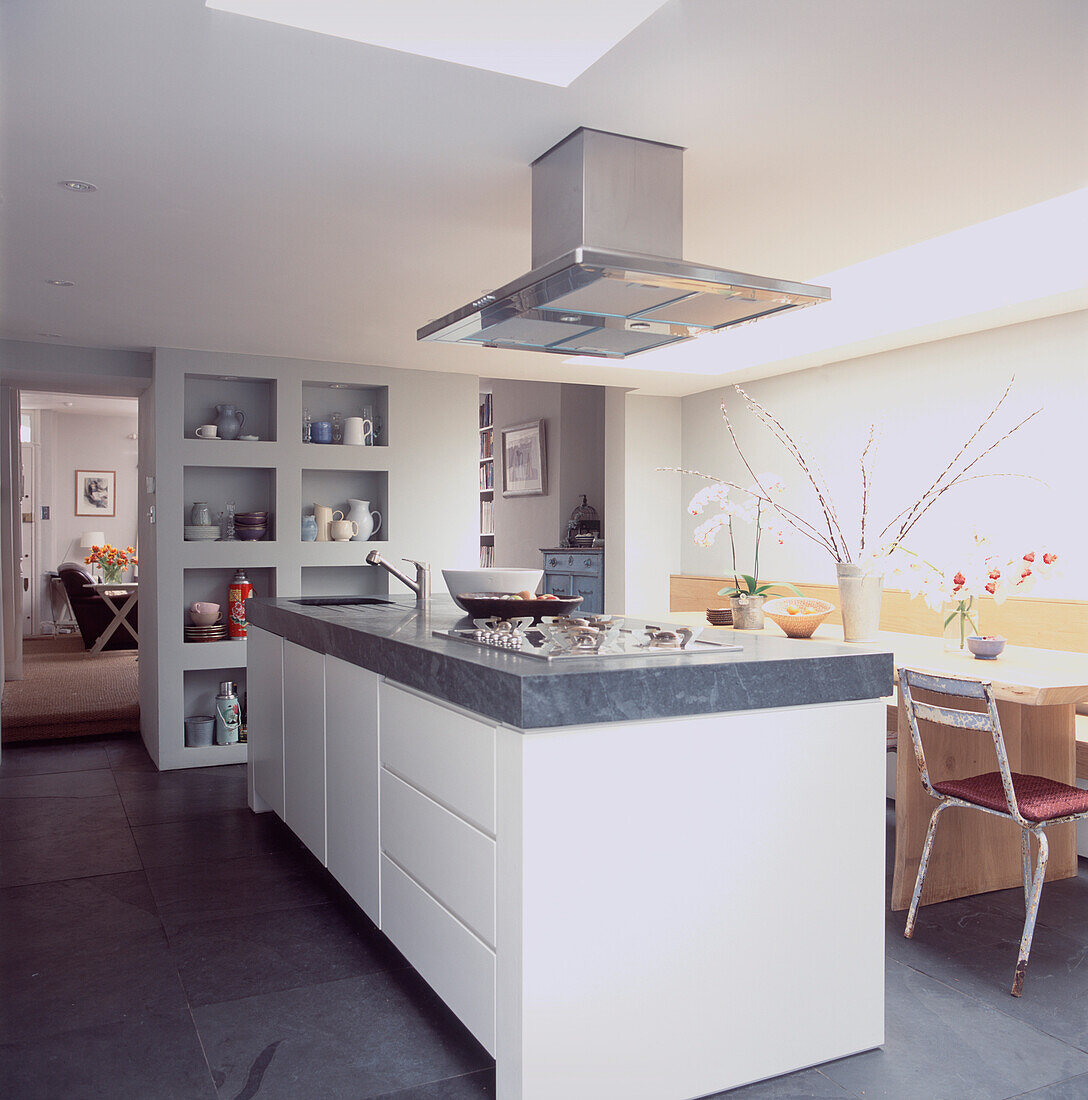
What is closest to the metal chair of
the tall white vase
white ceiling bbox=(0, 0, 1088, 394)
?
the tall white vase

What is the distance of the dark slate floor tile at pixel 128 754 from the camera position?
16.5 ft

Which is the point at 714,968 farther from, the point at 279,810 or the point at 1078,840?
the point at 1078,840

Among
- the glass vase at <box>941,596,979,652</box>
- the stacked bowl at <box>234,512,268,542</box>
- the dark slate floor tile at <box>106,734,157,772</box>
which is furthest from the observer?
the stacked bowl at <box>234,512,268,542</box>

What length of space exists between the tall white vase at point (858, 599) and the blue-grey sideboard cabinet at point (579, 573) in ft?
10.2

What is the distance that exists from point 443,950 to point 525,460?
6795 millimetres

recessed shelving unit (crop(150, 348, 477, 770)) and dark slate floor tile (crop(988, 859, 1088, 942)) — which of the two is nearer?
dark slate floor tile (crop(988, 859, 1088, 942))

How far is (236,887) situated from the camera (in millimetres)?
3275

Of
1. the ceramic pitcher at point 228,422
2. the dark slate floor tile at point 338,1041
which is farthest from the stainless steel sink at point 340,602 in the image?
the dark slate floor tile at point 338,1041

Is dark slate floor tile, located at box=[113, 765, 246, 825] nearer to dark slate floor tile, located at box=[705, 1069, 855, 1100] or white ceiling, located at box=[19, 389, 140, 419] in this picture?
dark slate floor tile, located at box=[705, 1069, 855, 1100]

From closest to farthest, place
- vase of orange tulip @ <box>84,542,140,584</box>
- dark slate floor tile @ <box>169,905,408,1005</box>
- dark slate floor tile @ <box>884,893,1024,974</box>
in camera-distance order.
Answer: dark slate floor tile @ <box>169,905,408,1005</box> < dark slate floor tile @ <box>884,893,1024,974</box> < vase of orange tulip @ <box>84,542,140,584</box>

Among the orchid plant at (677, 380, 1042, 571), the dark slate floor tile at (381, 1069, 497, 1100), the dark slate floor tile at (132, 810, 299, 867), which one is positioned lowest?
the dark slate floor tile at (132, 810, 299, 867)

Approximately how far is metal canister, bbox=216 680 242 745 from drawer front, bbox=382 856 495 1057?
9.69 ft

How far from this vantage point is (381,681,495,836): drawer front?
1.94 metres

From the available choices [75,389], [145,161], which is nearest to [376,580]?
[75,389]
